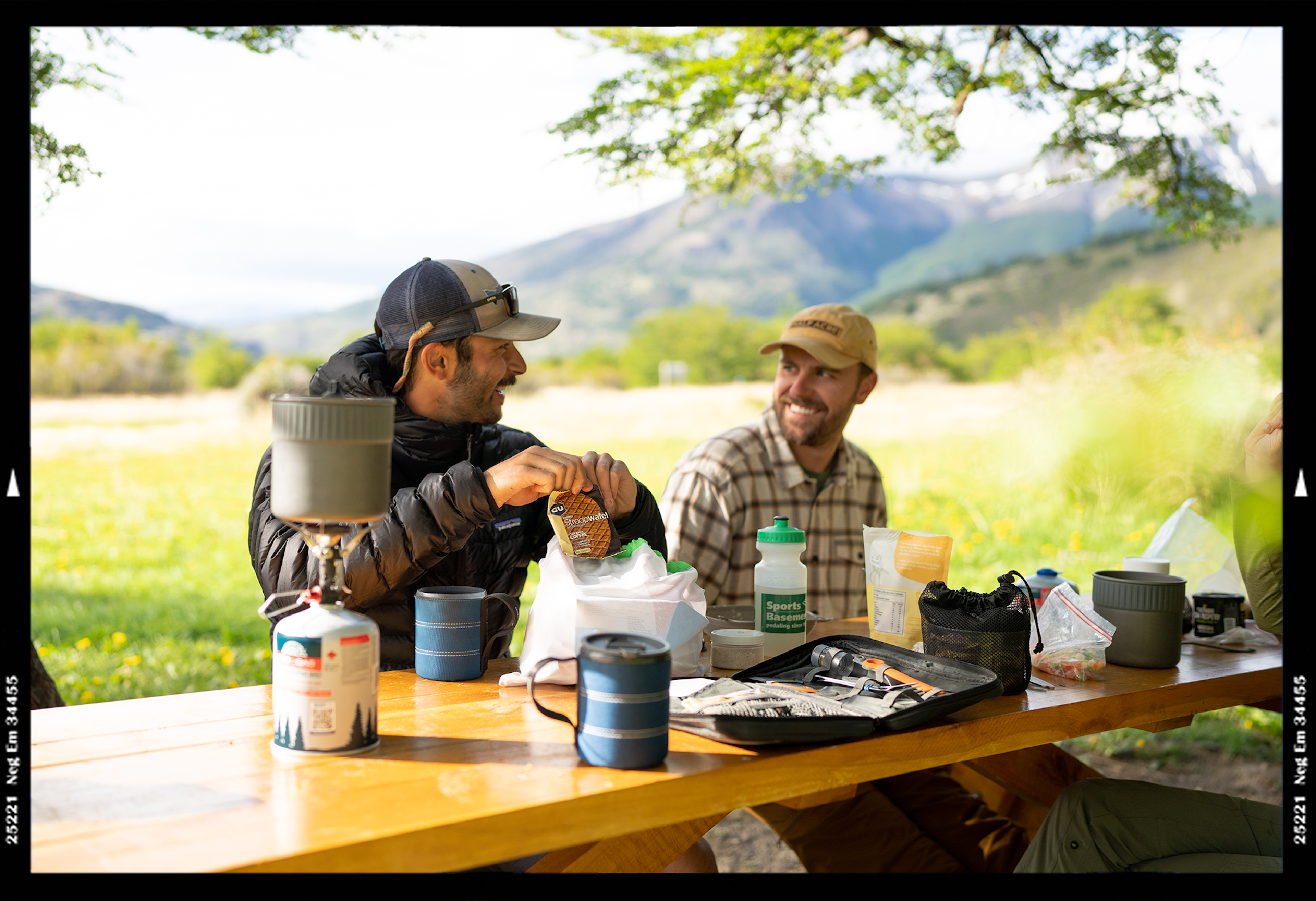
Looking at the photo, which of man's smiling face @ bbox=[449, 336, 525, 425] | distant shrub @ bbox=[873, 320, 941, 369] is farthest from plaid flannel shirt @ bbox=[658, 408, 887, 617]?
distant shrub @ bbox=[873, 320, 941, 369]

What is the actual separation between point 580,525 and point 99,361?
51.5 feet

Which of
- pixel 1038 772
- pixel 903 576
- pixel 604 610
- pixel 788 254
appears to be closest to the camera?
pixel 604 610

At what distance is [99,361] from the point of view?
1477cm

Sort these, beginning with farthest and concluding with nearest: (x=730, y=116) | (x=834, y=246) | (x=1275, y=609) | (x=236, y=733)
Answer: (x=834, y=246) < (x=730, y=116) < (x=1275, y=609) < (x=236, y=733)

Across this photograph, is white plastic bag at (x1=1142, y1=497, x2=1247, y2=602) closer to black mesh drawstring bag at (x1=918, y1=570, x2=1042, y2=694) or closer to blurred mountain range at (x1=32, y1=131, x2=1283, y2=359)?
black mesh drawstring bag at (x1=918, y1=570, x2=1042, y2=694)

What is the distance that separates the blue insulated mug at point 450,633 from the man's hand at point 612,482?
15.3 inches

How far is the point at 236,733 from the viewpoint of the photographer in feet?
5.17

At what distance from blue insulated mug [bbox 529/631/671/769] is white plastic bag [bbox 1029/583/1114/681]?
1.03 metres

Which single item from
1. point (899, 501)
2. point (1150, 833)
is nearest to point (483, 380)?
point (1150, 833)

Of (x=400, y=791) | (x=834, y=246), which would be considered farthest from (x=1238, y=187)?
(x=834, y=246)

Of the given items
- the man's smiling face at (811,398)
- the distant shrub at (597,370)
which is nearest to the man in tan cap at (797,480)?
the man's smiling face at (811,398)

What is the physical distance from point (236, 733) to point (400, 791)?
1.41 feet

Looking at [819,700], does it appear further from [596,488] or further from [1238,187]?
[1238,187]

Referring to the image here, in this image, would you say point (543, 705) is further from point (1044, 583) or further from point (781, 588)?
point (1044, 583)
